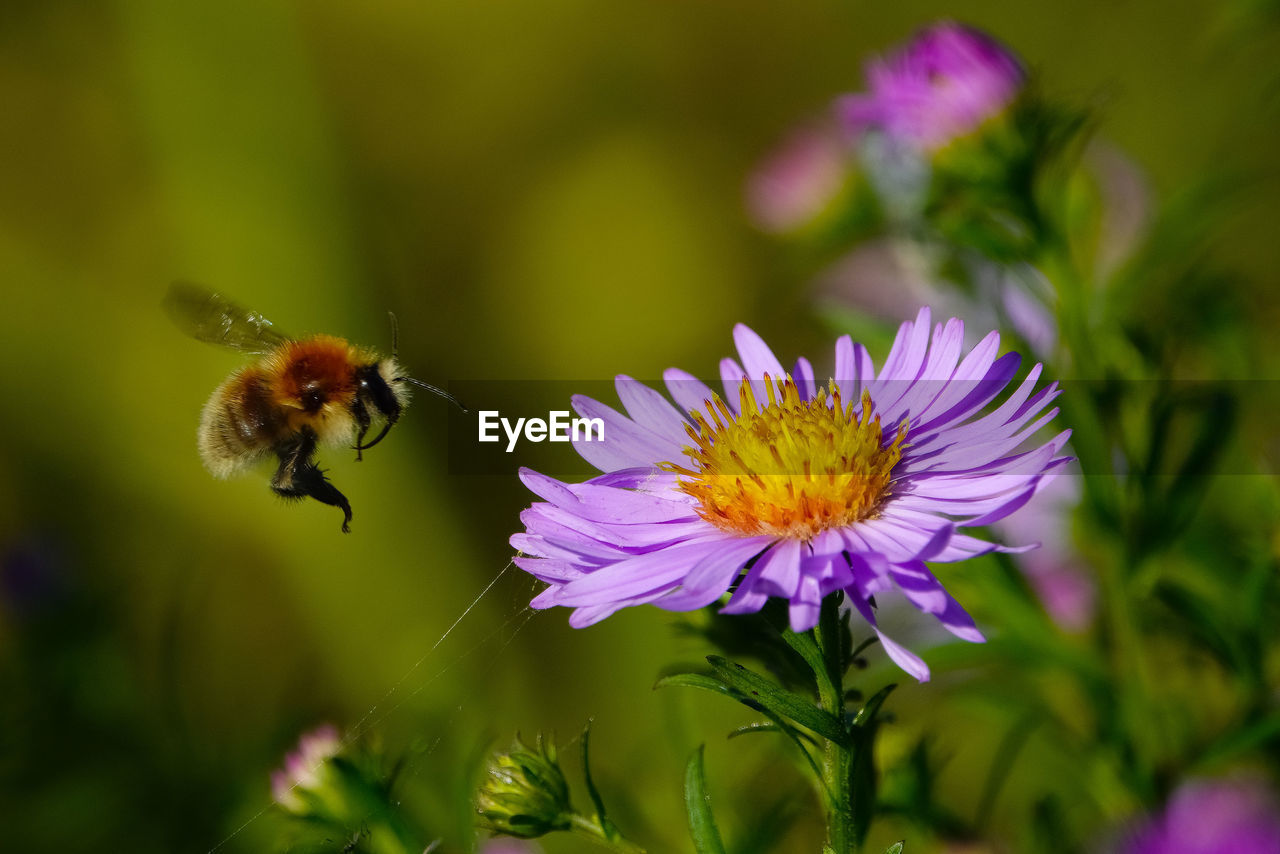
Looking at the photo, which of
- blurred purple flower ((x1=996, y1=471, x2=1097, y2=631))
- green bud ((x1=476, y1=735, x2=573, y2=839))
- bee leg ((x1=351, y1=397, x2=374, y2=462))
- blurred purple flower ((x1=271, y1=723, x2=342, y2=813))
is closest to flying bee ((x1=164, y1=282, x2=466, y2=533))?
bee leg ((x1=351, y1=397, x2=374, y2=462))

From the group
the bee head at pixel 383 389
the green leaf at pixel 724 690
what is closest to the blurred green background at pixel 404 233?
the bee head at pixel 383 389

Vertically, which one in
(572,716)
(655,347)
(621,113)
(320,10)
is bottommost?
(572,716)

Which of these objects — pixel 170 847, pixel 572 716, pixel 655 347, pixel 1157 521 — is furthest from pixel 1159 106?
pixel 170 847

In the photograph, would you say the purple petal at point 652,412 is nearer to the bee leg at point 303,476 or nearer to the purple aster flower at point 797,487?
the purple aster flower at point 797,487

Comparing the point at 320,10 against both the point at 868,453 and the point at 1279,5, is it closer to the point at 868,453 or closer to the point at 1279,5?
the point at 1279,5

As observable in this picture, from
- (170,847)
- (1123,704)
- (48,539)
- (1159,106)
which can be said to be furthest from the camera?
(1159,106)
